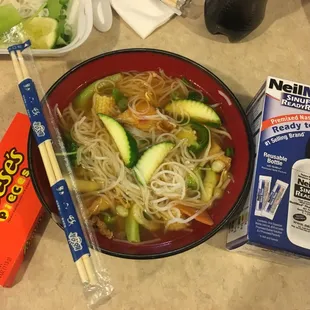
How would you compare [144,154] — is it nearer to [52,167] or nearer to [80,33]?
[52,167]

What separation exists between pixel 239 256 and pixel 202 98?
0.38 m

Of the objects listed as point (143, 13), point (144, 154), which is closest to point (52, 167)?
point (144, 154)

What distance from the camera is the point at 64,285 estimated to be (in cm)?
95

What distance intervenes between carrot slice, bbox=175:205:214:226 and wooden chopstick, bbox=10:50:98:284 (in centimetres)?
26

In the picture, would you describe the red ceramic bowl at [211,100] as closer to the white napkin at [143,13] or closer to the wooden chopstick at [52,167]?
the wooden chopstick at [52,167]

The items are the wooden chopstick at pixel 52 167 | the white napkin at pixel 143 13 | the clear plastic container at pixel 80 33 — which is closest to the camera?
the wooden chopstick at pixel 52 167

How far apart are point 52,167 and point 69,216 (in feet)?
0.34

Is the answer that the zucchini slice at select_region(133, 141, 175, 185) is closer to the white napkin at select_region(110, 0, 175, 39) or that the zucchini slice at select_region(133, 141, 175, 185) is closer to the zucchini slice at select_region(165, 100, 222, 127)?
the zucchini slice at select_region(165, 100, 222, 127)

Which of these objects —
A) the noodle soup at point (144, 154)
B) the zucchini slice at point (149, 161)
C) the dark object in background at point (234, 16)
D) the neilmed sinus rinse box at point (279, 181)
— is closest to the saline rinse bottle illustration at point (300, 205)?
the neilmed sinus rinse box at point (279, 181)

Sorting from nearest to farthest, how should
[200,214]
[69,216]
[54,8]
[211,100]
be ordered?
[69,216], [200,214], [211,100], [54,8]

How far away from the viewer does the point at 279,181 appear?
85 cm

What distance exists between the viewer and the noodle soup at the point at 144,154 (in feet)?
3.09

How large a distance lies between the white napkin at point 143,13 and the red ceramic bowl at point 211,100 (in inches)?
7.8

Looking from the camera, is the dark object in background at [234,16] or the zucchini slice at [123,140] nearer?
the zucchini slice at [123,140]
